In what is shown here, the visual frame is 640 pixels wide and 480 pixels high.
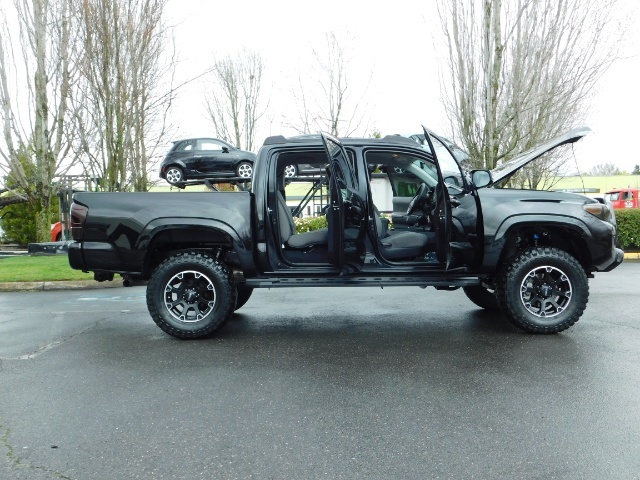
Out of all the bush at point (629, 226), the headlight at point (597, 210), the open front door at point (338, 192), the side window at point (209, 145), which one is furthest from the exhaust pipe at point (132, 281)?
the bush at point (629, 226)

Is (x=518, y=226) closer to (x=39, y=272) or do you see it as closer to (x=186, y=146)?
(x=186, y=146)

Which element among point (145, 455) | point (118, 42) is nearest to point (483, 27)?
point (118, 42)

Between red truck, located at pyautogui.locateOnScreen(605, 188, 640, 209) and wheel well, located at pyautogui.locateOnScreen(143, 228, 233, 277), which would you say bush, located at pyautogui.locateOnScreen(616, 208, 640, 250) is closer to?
wheel well, located at pyautogui.locateOnScreen(143, 228, 233, 277)

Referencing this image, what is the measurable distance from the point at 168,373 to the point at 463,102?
37.6 feet

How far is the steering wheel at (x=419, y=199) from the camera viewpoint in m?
6.02

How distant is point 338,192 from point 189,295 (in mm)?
1829

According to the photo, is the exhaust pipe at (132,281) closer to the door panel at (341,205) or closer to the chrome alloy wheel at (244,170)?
the door panel at (341,205)

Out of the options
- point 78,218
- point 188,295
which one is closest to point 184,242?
point 188,295

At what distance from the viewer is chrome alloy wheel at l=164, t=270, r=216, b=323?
5.61 meters

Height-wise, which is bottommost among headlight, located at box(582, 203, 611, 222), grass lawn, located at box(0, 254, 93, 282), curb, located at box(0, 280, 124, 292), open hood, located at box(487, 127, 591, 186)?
curb, located at box(0, 280, 124, 292)

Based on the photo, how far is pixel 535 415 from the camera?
3.50 m

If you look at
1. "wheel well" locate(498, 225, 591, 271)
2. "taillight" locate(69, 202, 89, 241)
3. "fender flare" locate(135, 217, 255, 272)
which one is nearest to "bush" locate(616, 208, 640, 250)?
"wheel well" locate(498, 225, 591, 271)

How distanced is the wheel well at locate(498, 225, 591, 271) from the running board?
554 mm

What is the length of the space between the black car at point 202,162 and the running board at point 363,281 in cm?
794
